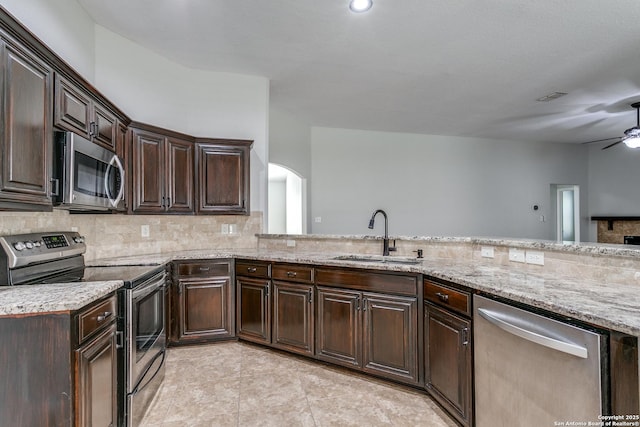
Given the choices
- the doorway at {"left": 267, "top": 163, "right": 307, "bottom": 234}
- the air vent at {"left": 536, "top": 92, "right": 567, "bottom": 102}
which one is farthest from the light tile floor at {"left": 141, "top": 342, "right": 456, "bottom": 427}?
the air vent at {"left": 536, "top": 92, "right": 567, "bottom": 102}

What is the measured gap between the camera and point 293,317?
2.97 m

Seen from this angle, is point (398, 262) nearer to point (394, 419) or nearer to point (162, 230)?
point (394, 419)

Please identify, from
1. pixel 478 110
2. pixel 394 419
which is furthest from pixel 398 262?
pixel 478 110

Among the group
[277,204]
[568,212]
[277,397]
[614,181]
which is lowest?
[277,397]

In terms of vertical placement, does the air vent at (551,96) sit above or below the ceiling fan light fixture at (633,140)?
above

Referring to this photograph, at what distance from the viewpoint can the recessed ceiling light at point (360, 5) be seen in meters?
2.69

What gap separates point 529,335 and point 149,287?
2.18m

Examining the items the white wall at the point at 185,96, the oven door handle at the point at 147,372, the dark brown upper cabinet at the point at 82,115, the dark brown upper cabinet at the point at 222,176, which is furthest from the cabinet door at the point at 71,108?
the oven door handle at the point at 147,372

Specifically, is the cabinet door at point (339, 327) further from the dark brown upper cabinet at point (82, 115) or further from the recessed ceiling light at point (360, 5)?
the recessed ceiling light at point (360, 5)

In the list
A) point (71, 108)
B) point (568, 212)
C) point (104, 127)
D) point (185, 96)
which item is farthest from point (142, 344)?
point (568, 212)

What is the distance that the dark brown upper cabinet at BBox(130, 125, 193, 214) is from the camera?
3096 mm

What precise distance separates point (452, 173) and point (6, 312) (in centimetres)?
710

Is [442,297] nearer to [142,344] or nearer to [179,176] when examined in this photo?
[142,344]

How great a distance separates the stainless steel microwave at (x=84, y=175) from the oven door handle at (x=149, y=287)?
2.02 ft
